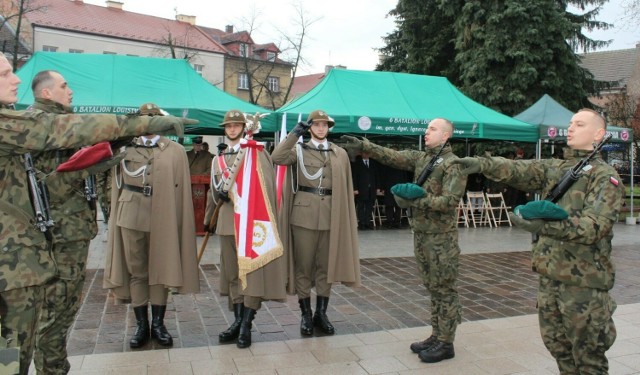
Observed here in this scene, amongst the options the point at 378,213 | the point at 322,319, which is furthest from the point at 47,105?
the point at 378,213

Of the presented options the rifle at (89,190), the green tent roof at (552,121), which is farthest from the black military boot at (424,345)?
the green tent roof at (552,121)

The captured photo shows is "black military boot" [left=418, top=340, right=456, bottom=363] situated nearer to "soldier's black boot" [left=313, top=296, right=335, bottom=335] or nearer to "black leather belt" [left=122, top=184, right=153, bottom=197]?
"soldier's black boot" [left=313, top=296, right=335, bottom=335]

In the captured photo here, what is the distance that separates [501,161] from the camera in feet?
10.9

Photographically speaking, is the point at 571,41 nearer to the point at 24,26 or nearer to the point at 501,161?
the point at 501,161

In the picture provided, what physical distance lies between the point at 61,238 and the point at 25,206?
949 millimetres

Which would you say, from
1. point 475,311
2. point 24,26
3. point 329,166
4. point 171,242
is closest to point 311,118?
point 329,166

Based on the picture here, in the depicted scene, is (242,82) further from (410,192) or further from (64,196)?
(64,196)

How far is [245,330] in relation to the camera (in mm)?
4613

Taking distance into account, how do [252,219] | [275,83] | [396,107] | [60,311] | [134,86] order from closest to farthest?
[60,311] < [252,219] < [134,86] < [396,107] < [275,83]

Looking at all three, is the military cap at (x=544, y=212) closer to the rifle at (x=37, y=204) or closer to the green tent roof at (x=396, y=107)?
the rifle at (x=37, y=204)

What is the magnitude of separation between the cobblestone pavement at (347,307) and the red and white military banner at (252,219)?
0.80 metres

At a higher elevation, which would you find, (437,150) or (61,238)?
(437,150)

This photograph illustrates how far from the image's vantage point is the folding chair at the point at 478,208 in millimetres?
13742

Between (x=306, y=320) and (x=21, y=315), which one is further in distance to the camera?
(x=306, y=320)
